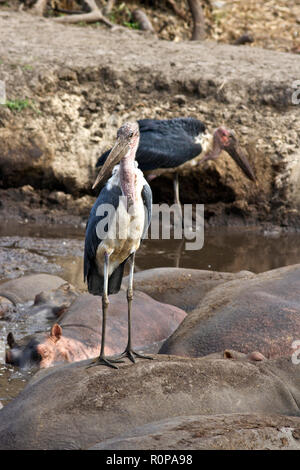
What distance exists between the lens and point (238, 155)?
1095cm

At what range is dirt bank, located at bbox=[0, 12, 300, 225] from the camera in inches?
436

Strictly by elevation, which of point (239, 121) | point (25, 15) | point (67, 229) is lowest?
point (67, 229)

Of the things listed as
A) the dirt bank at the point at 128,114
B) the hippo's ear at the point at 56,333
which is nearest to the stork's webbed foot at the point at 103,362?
A: the hippo's ear at the point at 56,333

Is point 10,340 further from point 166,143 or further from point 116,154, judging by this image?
point 166,143

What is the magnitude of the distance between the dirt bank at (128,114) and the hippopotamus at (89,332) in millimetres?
5238

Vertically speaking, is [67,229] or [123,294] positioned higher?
[123,294]

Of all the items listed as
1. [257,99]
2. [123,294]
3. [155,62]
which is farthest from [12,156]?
[123,294]

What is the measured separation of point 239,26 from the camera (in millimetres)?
16672

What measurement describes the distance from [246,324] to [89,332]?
117 centimetres

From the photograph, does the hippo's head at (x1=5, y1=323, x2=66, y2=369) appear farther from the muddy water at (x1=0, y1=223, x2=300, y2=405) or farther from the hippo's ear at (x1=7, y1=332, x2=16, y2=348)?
the muddy water at (x1=0, y1=223, x2=300, y2=405)

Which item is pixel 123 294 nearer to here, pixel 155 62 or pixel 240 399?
pixel 240 399

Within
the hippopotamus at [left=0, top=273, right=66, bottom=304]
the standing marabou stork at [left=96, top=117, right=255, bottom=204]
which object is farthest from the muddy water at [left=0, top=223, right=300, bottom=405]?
the standing marabou stork at [left=96, top=117, right=255, bottom=204]

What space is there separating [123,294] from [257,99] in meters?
6.63

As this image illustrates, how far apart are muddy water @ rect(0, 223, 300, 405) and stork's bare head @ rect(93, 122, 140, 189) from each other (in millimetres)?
3409
